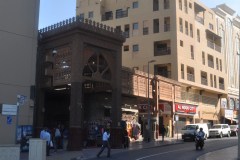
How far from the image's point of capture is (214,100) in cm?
6200

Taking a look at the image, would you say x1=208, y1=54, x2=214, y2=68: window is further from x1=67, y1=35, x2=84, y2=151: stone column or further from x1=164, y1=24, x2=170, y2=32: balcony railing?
x1=67, y1=35, x2=84, y2=151: stone column

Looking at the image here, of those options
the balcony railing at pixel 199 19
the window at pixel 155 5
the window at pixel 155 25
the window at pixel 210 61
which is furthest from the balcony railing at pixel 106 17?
the window at pixel 210 61

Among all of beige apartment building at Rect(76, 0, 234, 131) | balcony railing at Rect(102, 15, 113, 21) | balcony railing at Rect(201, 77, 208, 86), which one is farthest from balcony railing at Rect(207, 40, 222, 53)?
balcony railing at Rect(102, 15, 113, 21)

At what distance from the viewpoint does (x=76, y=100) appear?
91.7ft

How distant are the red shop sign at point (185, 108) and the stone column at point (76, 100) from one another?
72.1 ft

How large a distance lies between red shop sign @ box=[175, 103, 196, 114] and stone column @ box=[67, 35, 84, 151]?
21981 millimetres

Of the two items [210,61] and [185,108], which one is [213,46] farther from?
[185,108]

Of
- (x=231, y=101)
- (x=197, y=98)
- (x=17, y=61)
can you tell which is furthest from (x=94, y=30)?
(x=231, y=101)

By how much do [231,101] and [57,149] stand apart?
1825 inches

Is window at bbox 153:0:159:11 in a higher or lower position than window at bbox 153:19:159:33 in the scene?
higher

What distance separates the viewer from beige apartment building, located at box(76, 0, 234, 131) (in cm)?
5038

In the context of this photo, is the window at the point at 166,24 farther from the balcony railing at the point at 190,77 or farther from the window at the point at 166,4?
the balcony railing at the point at 190,77

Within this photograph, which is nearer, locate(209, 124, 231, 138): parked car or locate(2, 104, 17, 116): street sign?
locate(2, 104, 17, 116): street sign

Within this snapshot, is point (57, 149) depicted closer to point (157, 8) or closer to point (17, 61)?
point (17, 61)
